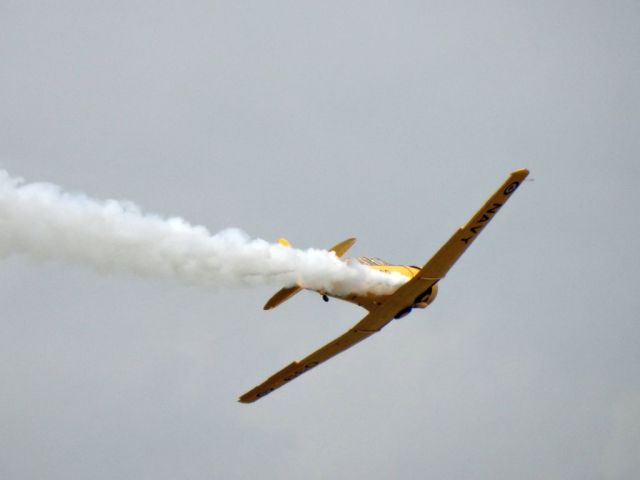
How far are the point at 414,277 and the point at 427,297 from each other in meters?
Result: 1.23

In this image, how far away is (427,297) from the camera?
113ft

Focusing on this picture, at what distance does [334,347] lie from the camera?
37.0m

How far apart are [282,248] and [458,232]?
15.3ft

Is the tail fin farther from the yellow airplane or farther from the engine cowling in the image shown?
the engine cowling

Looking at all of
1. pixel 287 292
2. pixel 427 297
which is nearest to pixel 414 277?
pixel 427 297

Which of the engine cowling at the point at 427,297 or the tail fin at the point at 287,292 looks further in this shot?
the engine cowling at the point at 427,297

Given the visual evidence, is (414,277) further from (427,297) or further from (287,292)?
(287,292)

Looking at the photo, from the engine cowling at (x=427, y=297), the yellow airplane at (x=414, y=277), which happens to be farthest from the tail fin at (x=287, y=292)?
the engine cowling at (x=427, y=297)

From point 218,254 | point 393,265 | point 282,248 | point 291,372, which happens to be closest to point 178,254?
point 218,254

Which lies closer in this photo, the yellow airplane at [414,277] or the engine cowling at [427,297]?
the yellow airplane at [414,277]

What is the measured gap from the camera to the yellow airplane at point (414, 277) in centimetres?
3152

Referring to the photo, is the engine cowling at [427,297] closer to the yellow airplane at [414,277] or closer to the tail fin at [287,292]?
the yellow airplane at [414,277]

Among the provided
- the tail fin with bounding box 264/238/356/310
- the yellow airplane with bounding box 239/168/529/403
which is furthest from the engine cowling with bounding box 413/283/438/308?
the tail fin with bounding box 264/238/356/310

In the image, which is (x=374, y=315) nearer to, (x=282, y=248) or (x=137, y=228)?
(x=282, y=248)
